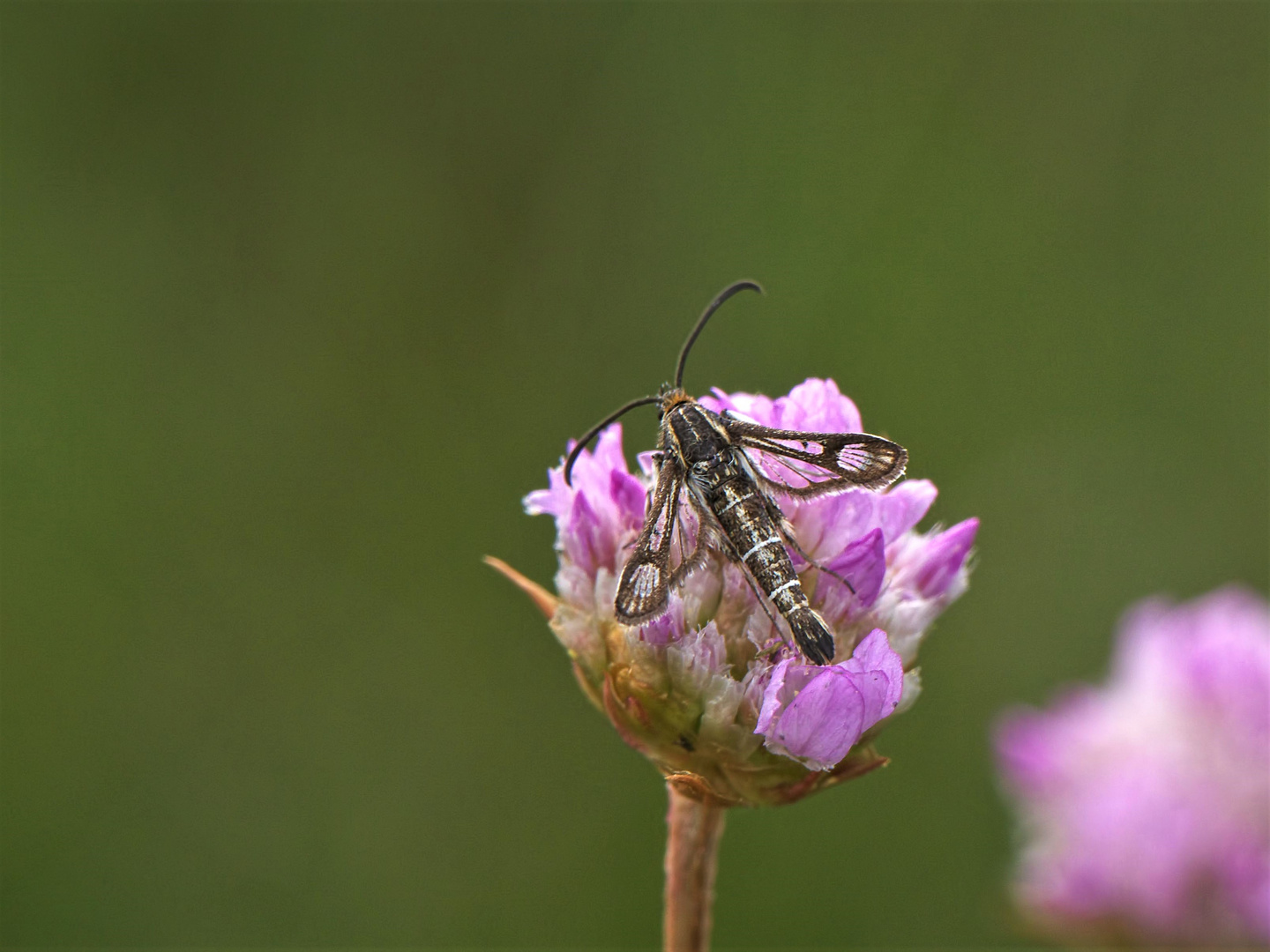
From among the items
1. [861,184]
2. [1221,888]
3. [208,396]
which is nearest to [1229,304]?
[861,184]

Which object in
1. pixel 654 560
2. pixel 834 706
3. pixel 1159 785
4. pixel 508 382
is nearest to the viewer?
pixel 834 706

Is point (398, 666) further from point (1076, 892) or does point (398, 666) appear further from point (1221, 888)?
point (1221, 888)

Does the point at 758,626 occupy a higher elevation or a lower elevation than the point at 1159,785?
higher

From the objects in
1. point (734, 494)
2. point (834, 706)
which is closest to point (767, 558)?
point (734, 494)

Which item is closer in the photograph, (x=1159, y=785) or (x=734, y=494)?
(x=734, y=494)

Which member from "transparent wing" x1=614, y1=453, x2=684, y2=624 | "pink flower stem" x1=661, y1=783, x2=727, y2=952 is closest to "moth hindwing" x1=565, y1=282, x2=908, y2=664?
"transparent wing" x1=614, y1=453, x2=684, y2=624

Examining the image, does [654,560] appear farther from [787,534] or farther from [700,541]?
[787,534]

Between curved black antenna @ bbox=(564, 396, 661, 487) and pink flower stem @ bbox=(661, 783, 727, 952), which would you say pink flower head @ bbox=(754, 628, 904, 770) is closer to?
pink flower stem @ bbox=(661, 783, 727, 952)

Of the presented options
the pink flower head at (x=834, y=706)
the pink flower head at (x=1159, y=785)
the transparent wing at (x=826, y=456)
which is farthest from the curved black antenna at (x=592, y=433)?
the pink flower head at (x=1159, y=785)
